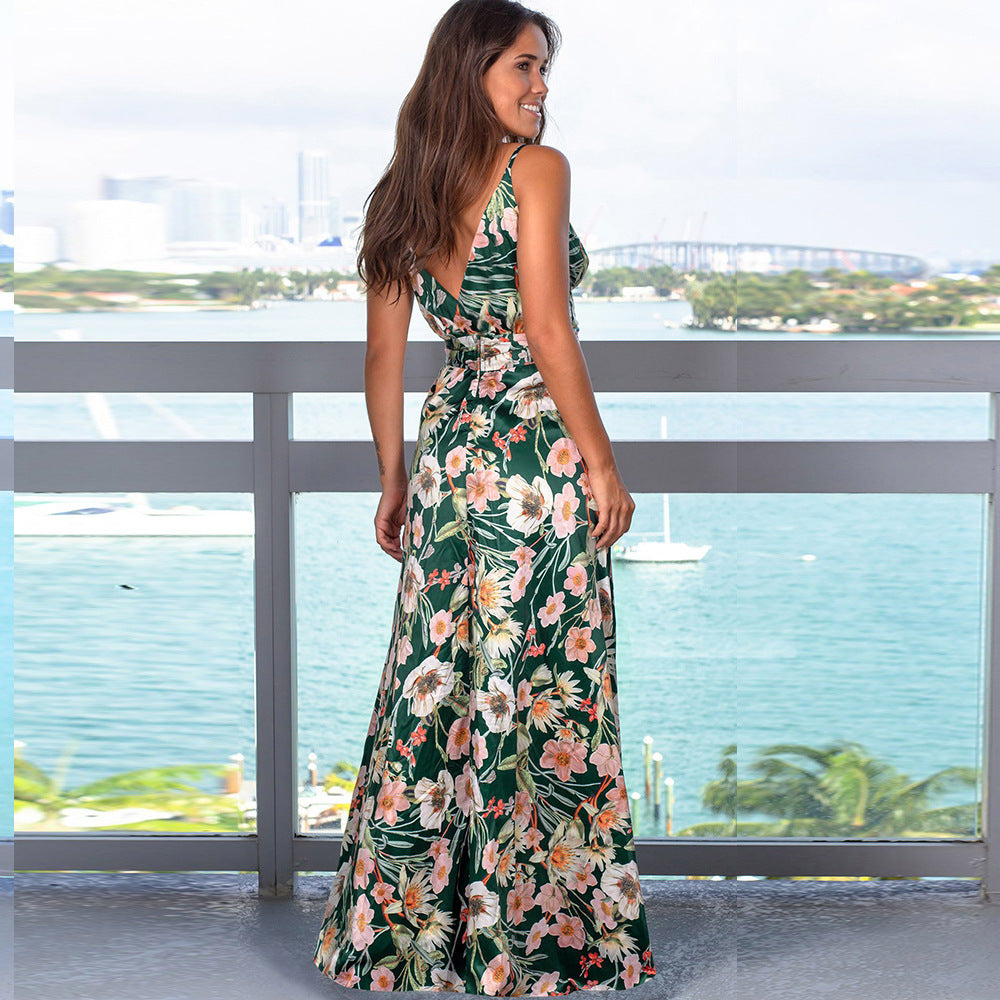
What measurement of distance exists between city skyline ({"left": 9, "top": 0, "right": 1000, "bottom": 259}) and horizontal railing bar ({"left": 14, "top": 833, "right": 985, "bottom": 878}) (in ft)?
4.43

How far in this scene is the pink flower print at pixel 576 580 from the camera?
5.44ft

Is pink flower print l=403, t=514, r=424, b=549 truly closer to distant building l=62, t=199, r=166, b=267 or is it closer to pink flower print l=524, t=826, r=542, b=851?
pink flower print l=524, t=826, r=542, b=851

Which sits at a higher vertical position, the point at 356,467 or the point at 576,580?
the point at 356,467

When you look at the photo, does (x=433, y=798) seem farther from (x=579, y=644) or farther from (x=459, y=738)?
(x=579, y=644)

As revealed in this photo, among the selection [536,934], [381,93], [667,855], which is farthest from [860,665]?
[381,93]

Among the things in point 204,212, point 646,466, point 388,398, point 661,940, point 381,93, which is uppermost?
point 381,93

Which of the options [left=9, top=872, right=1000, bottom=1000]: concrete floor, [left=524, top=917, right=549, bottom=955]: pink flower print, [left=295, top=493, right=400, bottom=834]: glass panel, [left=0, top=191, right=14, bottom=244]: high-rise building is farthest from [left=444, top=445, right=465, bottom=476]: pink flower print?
[left=0, top=191, right=14, bottom=244]: high-rise building

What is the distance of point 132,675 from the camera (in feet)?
7.13

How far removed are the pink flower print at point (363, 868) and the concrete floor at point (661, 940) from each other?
169 millimetres

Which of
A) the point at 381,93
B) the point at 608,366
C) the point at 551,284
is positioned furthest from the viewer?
the point at 381,93

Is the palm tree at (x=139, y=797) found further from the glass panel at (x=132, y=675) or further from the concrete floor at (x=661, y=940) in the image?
the concrete floor at (x=661, y=940)

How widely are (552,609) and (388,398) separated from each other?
45 centimetres

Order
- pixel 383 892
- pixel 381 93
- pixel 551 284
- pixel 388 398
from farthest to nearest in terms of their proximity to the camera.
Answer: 1. pixel 381 93
2. pixel 388 398
3. pixel 383 892
4. pixel 551 284

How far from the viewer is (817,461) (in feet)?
6.75
